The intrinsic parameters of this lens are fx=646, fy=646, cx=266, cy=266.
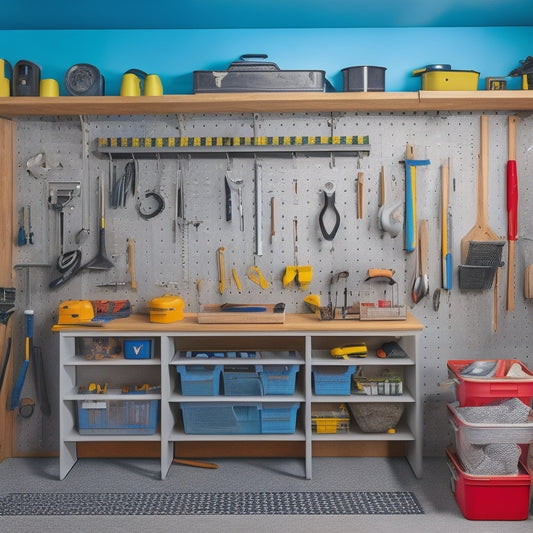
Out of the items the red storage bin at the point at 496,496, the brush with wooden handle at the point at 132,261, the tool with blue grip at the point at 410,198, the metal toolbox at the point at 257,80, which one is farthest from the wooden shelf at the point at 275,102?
the red storage bin at the point at 496,496

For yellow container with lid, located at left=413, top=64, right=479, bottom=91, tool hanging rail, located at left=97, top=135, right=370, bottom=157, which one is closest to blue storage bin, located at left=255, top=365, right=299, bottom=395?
tool hanging rail, located at left=97, top=135, right=370, bottom=157

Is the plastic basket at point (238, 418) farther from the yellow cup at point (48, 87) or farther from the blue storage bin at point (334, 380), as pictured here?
the yellow cup at point (48, 87)

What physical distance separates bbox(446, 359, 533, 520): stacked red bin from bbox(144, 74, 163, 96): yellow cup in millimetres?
2262

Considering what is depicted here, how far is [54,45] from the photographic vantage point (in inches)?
151

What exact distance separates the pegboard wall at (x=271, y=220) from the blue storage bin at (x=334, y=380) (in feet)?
1.58

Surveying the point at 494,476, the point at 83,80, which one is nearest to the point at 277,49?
the point at 83,80

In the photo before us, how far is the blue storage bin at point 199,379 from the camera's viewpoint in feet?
11.8

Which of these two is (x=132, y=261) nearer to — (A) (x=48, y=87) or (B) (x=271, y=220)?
(B) (x=271, y=220)

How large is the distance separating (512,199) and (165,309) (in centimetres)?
210

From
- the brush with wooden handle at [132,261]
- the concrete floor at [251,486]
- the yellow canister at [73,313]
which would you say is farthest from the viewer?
the brush with wooden handle at [132,261]

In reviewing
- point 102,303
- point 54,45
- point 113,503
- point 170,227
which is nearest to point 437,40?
point 170,227

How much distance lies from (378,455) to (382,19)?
2.54 m

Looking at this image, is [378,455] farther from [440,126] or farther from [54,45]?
[54,45]

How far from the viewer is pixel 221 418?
362 cm
